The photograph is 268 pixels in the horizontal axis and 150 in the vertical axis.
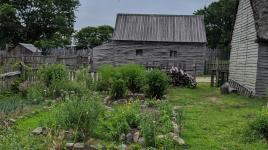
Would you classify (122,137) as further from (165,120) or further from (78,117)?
(165,120)

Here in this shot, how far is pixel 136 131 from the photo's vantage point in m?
9.28

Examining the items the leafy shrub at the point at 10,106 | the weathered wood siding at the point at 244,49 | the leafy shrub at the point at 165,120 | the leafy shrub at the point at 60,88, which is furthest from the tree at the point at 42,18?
the leafy shrub at the point at 165,120

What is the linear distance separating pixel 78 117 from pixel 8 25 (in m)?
41.9

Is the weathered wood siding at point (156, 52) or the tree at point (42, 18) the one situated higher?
the tree at point (42, 18)

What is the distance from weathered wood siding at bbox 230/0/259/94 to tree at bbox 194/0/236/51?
27.0 meters

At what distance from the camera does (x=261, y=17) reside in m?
19.1

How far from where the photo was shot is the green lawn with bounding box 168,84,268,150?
908cm

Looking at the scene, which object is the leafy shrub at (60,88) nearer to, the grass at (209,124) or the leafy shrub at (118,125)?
the grass at (209,124)

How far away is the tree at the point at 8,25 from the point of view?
47003mm

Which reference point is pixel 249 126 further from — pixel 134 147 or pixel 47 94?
pixel 47 94


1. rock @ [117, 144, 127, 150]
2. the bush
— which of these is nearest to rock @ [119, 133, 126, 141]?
rock @ [117, 144, 127, 150]

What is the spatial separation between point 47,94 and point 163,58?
19514mm

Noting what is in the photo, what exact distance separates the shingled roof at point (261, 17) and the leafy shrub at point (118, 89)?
6727 mm

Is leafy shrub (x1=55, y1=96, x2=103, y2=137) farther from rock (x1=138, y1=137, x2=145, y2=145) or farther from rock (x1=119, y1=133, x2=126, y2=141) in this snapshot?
rock (x1=138, y1=137, x2=145, y2=145)
